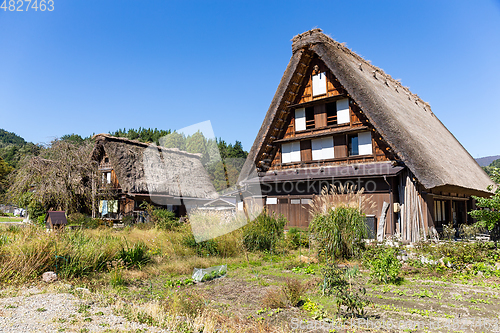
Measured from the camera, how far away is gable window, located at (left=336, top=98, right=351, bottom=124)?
47.7 feet

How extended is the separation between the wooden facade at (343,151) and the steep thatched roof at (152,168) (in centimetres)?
1132

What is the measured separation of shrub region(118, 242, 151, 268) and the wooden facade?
7988mm

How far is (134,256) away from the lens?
8047 mm

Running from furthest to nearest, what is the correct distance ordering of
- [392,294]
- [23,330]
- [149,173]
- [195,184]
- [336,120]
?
[195,184] < [149,173] < [336,120] < [392,294] < [23,330]

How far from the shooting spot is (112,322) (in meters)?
4.30

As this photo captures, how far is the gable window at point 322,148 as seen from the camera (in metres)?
15.0

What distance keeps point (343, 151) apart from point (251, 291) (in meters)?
9.96

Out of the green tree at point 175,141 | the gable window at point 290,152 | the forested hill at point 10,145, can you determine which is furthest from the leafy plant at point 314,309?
the forested hill at point 10,145

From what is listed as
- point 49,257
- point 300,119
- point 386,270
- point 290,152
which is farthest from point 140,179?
point 386,270

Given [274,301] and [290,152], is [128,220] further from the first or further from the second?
[274,301]

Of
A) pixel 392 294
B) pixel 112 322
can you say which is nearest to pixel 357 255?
pixel 392 294

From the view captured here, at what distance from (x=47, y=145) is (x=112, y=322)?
835 inches

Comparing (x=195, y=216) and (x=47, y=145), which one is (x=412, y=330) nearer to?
(x=195, y=216)

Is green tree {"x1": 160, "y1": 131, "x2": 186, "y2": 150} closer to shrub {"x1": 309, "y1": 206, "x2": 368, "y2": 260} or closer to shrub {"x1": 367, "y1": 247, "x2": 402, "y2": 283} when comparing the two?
shrub {"x1": 309, "y1": 206, "x2": 368, "y2": 260}
